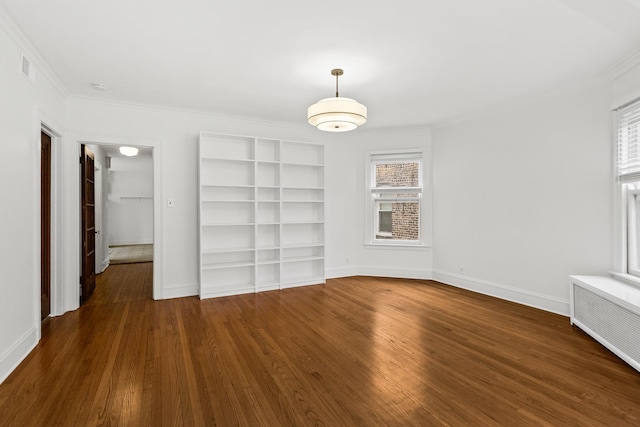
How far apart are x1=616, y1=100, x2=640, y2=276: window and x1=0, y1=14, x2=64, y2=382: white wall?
5.34 metres

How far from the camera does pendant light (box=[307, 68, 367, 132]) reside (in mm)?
3203

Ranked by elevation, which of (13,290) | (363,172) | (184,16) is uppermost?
(184,16)

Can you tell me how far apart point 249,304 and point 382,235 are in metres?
2.76

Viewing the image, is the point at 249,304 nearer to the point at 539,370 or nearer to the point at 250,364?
the point at 250,364

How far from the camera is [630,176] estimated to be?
3162 millimetres

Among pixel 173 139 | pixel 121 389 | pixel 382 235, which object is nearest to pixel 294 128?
pixel 173 139

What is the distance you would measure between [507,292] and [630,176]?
195 centimetres

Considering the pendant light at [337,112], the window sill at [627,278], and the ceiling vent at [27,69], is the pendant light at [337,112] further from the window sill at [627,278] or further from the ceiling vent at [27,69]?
the window sill at [627,278]

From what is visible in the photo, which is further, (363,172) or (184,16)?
(363,172)

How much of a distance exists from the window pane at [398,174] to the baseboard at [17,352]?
4968mm

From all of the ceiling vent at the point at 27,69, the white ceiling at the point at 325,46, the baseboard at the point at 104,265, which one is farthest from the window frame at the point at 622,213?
the baseboard at the point at 104,265

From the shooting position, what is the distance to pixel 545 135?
401 centimetres

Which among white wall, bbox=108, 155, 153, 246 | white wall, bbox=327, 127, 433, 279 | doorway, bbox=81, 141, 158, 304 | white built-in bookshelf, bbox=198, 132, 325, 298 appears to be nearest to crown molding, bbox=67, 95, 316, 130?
white built-in bookshelf, bbox=198, 132, 325, 298

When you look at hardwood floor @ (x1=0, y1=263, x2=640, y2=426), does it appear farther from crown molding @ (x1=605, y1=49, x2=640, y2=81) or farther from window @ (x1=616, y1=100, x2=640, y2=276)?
crown molding @ (x1=605, y1=49, x2=640, y2=81)
